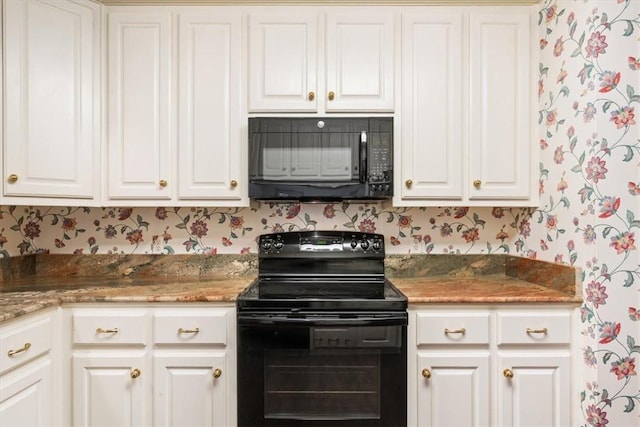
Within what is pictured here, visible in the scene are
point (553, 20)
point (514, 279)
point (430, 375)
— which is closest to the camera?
point (430, 375)

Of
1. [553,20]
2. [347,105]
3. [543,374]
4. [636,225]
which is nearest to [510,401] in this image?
[543,374]

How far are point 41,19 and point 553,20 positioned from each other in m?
2.31

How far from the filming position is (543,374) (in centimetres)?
174

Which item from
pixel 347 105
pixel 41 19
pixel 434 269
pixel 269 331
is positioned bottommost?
pixel 269 331

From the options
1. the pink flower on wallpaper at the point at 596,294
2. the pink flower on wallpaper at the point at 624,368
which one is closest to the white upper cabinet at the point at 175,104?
the pink flower on wallpaper at the point at 596,294

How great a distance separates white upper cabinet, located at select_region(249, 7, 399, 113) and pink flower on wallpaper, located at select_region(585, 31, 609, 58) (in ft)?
2.67

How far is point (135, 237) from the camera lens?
7.56ft

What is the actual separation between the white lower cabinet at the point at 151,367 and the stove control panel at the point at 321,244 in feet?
1.67

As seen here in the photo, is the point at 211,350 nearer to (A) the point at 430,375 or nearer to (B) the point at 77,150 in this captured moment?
(A) the point at 430,375

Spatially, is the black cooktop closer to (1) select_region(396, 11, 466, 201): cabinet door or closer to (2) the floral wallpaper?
(2) the floral wallpaper

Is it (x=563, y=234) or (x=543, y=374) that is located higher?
(x=563, y=234)

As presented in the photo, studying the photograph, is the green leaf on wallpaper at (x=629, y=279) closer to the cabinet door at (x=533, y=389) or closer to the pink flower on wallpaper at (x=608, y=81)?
the cabinet door at (x=533, y=389)

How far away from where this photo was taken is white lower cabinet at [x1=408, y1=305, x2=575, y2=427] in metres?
1.74

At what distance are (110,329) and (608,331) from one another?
2.02 meters
